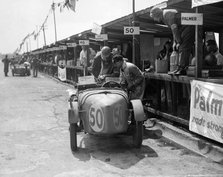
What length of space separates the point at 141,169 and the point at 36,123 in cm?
425

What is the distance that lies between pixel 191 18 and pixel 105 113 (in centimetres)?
232

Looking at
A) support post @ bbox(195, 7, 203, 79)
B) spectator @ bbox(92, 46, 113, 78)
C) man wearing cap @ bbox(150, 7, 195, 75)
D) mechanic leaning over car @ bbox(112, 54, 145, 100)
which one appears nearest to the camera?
support post @ bbox(195, 7, 203, 79)

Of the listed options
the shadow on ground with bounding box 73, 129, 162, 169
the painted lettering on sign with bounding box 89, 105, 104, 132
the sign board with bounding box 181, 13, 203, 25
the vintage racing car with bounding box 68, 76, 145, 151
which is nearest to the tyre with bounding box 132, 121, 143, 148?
the vintage racing car with bounding box 68, 76, 145, 151

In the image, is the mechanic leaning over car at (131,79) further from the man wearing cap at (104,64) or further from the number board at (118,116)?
the number board at (118,116)

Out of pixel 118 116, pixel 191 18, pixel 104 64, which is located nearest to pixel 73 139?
pixel 118 116

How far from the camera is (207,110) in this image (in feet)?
18.6

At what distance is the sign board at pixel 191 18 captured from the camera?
5.91 m

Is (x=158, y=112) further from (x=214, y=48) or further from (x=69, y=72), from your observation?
(x=69, y=72)

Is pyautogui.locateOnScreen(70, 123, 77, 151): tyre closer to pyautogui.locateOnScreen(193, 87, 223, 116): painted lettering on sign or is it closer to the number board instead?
the number board

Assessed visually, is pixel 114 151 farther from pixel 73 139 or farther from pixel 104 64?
pixel 104 64

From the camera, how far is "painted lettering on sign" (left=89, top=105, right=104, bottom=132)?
562 cm

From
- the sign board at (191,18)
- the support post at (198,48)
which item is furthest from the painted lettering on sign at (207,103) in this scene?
the sign board at (191,18)

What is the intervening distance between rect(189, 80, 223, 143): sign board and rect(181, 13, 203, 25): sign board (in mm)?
1076

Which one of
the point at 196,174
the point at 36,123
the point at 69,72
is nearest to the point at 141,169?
the point at 196,174
